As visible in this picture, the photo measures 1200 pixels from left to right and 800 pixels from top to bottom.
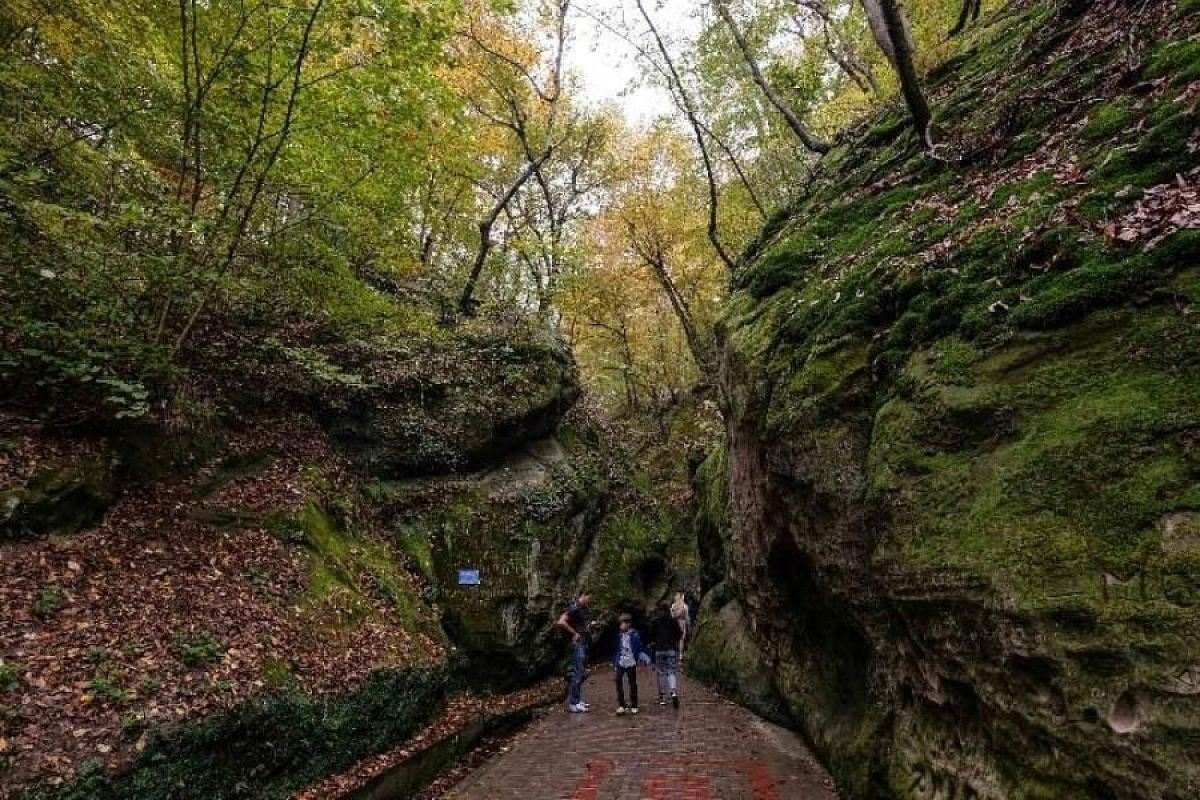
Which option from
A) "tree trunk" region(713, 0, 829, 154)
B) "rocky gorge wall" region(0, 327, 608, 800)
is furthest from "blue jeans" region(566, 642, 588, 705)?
"tree trunk" region(713, 0, 829, 154)

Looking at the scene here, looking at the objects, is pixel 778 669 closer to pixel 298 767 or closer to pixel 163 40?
pixel 298 767

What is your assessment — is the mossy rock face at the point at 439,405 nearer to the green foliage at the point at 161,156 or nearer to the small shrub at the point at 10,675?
the green foliage at the point at 161,156

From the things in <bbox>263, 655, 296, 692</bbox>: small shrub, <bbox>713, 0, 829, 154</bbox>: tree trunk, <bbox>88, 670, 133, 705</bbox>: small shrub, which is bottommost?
<bbox>263, 655, 296, 692</bbox>: small shrub

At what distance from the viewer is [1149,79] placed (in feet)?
18.5

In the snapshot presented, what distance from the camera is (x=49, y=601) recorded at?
6105 millimetres

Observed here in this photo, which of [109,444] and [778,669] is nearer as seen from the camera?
[109,444]

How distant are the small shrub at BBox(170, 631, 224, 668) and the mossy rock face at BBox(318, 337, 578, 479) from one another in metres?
6.52

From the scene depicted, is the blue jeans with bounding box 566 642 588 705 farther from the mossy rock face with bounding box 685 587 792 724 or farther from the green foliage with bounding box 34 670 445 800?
the green foliage with bounding box 34 670 445 800

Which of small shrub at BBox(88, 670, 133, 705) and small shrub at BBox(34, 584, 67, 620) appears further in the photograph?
small shrub at BBox(34, 584, 67, 620)

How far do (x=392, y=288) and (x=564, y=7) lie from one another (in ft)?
30.2

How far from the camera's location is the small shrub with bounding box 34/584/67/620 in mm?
5992

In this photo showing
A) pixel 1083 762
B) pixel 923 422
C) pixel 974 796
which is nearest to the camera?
pixel 1083 762

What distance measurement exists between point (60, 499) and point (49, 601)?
1.48 meters

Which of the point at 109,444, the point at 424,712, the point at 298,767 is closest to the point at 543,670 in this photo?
the point at 424,712
